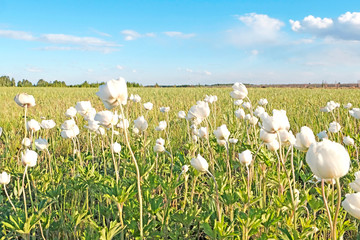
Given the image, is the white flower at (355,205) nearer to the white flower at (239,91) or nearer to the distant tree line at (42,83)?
the white flower at (239,91)

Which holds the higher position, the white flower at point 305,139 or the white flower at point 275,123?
the white flower at point 275,123

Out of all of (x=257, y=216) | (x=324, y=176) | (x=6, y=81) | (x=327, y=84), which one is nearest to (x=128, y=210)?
(x=257, y=216)

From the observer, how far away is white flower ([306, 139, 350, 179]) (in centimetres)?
79

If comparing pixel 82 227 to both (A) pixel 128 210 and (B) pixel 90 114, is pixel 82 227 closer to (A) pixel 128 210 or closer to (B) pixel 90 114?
(A) pixel 128 210

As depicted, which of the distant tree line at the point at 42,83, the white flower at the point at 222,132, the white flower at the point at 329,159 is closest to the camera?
the white flower at the point at 329,159

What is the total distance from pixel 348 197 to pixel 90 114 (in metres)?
1.83

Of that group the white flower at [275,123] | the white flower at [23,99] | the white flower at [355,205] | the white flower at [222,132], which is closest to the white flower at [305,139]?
the white flower at [275,123]

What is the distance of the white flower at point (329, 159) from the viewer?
0.79 meters

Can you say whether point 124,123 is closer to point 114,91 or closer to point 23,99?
point 114,91

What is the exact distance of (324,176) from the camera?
81 centimetres

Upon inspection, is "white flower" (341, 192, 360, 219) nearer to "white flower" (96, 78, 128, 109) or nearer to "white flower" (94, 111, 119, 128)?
"white flower" (96, 78, 128, 109)

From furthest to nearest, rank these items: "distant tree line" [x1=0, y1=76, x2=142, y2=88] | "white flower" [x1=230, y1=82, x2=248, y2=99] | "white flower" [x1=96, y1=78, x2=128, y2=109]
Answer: "distant tree line" [x1=0, y1=76, x2=142, y2=88], "white flower" [x1=230, y1=82, x2=248, y2=99], "white flower" [x1=96, y1=78, x2=128, y2=109]

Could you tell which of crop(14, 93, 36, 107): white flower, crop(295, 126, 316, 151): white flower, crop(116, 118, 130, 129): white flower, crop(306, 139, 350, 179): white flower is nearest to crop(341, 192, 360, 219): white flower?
crop(306, 139, 350, 179): white flower

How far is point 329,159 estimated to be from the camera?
2.60ft
